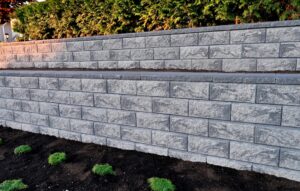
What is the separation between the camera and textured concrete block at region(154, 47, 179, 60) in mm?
5227

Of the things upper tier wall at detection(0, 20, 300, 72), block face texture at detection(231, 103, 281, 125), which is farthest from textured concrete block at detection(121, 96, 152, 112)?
upper tier wall at detection(0, 20, 300, 72)

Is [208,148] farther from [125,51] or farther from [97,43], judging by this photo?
[97,43]

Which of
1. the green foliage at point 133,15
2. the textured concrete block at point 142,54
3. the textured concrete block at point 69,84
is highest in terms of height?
the green foliage at point 133,15

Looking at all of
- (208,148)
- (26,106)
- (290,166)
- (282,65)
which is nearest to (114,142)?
(208,148)

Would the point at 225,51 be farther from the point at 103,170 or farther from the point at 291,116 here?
the point at 103,170

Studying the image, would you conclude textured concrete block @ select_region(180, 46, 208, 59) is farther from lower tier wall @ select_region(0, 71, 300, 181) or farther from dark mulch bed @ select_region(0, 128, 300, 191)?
dark mulch bed @ select_region(0, 128, 300, 191)

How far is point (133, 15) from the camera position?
643 cm

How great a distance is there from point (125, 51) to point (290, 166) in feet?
13.0

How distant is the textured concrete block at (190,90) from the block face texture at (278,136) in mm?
795

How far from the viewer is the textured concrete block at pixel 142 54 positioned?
219 inches

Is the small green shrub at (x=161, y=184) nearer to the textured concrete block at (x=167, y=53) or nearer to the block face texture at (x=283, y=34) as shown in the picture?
the textured concrete block at (x=167, y=53)

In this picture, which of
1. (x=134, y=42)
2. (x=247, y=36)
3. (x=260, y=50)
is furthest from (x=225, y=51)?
(x=134, y=42)

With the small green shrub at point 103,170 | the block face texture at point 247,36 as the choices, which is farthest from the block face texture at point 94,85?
the block face texture at point 247,36

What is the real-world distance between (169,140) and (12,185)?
7.36 feet
